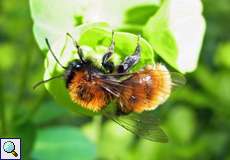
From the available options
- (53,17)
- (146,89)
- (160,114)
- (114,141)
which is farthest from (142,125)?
(114,141)

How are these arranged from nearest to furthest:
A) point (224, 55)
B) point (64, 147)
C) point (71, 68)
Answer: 1. point (71, 68)
2. point (64, 147)
3. point (224, 55)

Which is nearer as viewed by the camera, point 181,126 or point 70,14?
point 70,14

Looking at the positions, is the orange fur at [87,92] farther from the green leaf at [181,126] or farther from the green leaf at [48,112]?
the green leaf at [181,126]

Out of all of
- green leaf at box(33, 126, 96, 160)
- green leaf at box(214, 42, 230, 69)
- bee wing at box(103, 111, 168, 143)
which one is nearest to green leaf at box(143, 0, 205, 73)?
bee wing at box(103, 111, 168, 143)

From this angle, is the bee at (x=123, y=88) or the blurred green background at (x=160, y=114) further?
the blurred green background at (x=160, y=114)

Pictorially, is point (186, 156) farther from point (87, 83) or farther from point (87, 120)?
point (87, 83)

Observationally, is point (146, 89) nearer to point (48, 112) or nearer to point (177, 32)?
point (177, 32)

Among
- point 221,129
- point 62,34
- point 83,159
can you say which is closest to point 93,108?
point 62,34

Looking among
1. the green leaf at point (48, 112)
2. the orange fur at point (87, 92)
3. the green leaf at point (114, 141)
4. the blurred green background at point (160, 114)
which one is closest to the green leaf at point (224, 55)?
the blurred green background at point (160, 114)
